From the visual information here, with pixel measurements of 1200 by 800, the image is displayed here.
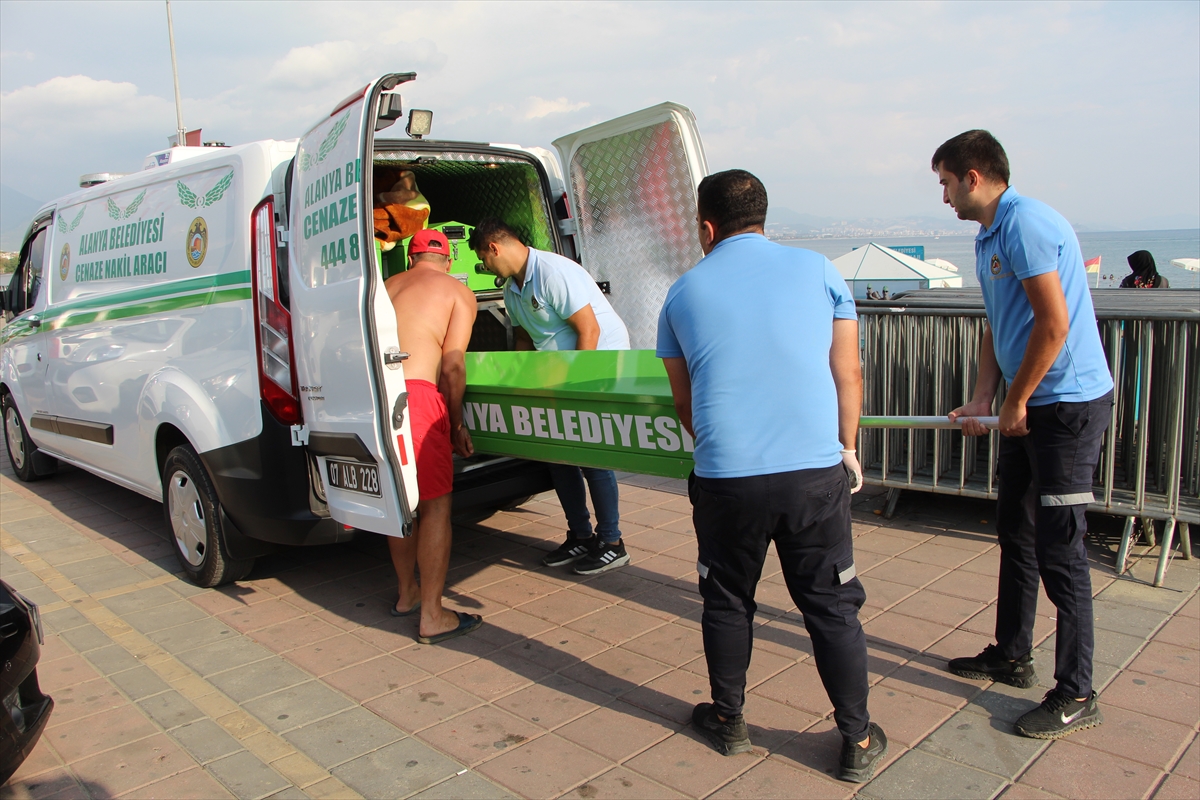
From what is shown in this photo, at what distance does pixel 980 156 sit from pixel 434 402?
2.31 m

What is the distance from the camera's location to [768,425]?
8.24 feet

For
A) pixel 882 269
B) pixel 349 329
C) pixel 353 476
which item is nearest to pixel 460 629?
pixel 353 476

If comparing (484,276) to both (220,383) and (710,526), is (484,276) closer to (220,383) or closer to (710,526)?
(220,383)

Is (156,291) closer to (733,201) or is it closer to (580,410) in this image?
(580,410)

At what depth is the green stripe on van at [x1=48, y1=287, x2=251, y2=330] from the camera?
4.05 meters

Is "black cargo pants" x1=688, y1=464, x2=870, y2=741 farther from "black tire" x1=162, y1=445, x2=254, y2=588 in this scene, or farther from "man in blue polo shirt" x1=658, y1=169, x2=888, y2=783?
"black tire" x1=162, y1=445, x2=254, y2=588

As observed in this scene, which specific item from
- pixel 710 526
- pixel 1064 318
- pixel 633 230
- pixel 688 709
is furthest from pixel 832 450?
pixel 633 230

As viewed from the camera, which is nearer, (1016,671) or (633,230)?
(1016,671)

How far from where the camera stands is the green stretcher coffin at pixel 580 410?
10.3ft

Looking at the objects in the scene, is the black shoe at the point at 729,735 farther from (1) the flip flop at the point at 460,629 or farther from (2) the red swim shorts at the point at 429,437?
(2) the red swim shorts at the point at 429,437

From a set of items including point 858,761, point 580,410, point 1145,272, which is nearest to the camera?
point 858,761

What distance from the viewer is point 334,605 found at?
170 inches

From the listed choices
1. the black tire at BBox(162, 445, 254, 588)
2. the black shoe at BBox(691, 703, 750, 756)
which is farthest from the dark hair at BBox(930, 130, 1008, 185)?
the black tire at BBox(162, 445, 254, 588)

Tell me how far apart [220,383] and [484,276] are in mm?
1907
